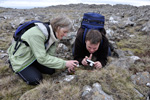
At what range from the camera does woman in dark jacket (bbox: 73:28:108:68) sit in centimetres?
328

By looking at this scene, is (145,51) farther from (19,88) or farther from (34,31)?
(19,88)

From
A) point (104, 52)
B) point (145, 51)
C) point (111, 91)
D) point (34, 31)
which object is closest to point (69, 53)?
point (104, 52)

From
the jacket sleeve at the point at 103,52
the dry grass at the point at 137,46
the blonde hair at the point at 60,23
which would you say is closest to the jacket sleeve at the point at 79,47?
the jacket sleeve at the point at 103,52

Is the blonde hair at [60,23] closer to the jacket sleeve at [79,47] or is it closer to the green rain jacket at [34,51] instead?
the green rain jacket at [34,51]

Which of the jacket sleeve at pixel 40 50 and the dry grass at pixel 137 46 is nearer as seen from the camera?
the jacket sleeve at pixel 40 50

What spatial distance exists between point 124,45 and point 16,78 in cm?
543

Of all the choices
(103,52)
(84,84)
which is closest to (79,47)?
(103,52)

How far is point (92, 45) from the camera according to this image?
3344 mm

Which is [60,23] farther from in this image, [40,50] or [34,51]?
[34,51]

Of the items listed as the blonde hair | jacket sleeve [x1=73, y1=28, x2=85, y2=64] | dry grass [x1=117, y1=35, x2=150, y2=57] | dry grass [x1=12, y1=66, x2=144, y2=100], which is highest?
the blonde hair

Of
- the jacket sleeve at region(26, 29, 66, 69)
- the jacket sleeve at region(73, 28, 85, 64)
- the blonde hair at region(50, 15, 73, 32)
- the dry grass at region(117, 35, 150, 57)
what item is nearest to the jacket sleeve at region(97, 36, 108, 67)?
the jacket sleeve at region(73, 28, 85, 64)

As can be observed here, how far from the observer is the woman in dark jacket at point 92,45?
328 centimetres

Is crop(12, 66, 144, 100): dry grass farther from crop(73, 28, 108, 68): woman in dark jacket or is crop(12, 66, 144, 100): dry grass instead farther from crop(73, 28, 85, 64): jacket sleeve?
crop(73, 28, 85, 64): jacket sleeve

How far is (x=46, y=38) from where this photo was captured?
312cm
